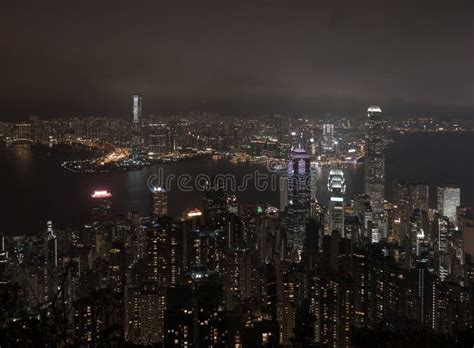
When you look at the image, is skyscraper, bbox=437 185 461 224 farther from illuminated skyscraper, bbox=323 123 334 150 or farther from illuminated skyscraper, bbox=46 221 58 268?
illuminated skyscraper, bbox=46 221 58 268

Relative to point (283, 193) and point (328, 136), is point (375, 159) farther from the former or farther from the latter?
point (283, 193)

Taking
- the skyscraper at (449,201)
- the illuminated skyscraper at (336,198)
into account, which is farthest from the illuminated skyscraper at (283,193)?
the skyscraper at (449,201)

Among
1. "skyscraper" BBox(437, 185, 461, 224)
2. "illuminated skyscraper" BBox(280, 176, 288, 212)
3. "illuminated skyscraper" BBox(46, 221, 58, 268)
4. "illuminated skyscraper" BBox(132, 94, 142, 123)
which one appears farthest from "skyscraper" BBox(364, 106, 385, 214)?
"illuminated skyscraper" BBox(46, 221, 58, 268)

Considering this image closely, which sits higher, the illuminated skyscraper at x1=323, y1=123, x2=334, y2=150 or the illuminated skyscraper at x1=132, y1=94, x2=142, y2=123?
the illuminated skyscraper at x1=132, y1=94, x2=142, y2=123

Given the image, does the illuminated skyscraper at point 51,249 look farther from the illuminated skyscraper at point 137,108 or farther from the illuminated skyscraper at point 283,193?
the illuminated skyscraper at point 283,193

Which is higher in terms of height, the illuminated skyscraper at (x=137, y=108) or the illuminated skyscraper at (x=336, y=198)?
the illuminated skyscraper at (x=137, y=108)

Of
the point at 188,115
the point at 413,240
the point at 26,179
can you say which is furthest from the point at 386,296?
the point at 26,179

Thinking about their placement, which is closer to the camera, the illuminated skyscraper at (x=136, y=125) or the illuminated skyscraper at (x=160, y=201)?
the illuminated skyscraper at (x=136, y=125)
